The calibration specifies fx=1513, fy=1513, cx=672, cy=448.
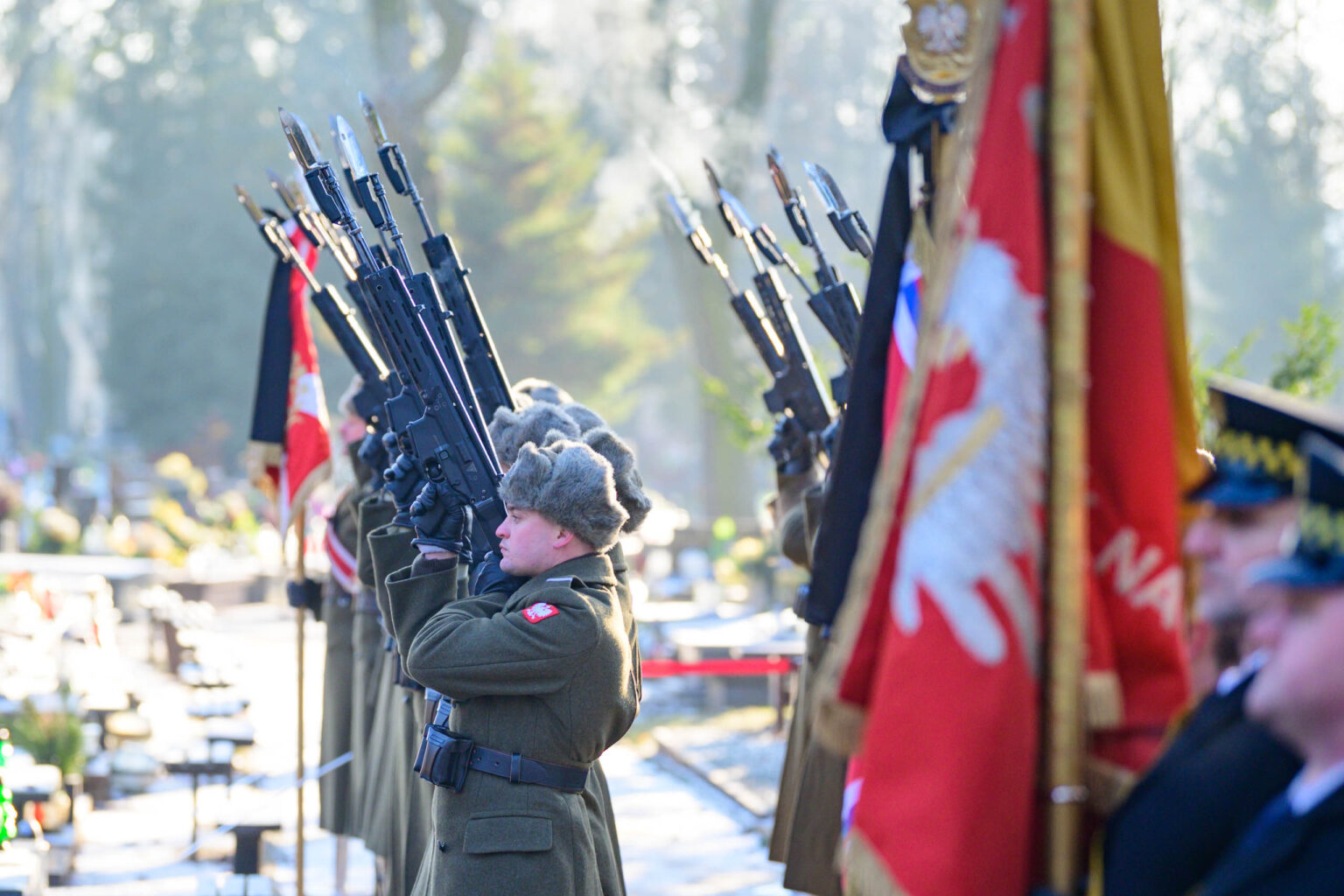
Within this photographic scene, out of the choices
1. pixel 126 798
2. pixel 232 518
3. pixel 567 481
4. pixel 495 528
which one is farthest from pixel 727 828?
pixel 232 518

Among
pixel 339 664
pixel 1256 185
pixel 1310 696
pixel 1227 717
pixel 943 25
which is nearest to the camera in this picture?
pixel 1310 696

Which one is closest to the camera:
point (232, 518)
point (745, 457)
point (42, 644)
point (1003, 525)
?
point (1003, 525)

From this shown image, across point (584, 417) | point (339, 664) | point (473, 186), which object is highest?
point (473, 186)

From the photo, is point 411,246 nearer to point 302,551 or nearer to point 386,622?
point 302,551

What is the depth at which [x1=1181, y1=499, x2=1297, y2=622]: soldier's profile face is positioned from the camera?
75.9 inches

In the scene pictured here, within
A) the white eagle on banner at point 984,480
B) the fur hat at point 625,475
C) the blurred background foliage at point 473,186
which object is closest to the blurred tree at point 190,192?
the blurred background foliage at point 473,186

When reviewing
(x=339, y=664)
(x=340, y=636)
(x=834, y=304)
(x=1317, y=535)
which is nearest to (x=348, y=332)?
(x=340, y=636)

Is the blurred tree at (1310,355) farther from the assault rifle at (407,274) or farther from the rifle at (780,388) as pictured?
the assault rifle at (407,274)

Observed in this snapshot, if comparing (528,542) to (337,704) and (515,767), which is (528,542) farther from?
(337,704)

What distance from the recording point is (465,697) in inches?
141

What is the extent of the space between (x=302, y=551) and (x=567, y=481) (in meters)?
3.61

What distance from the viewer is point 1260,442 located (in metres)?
1.99

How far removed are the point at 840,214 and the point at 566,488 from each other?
1.91m

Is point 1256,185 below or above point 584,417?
above
